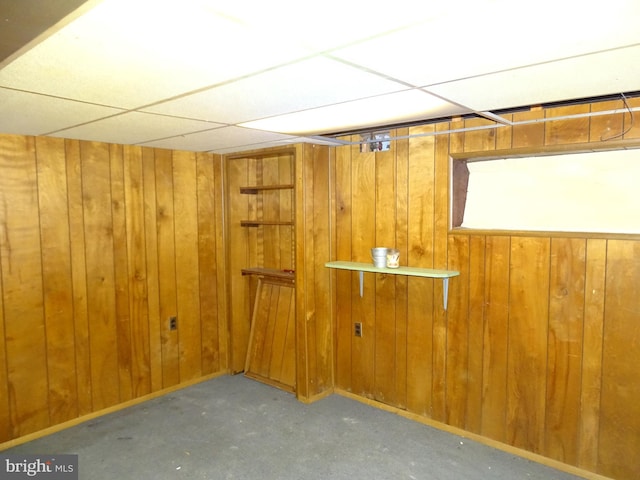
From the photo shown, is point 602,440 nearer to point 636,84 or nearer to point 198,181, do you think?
point 636,84

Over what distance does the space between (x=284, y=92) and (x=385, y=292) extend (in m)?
1.90

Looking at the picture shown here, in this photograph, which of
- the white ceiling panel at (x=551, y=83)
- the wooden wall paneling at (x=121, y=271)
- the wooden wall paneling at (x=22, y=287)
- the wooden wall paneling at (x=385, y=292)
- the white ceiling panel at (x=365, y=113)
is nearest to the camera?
the white ceiling panel at (x=551, y=83)

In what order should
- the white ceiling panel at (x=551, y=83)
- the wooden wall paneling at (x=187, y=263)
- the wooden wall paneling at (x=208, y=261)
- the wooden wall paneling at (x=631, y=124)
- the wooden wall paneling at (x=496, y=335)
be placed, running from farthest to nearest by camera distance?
the wooden wall paneling at (x=208, y=261), the wooden wall paneling at (x=187, y=263), the wooden wall paneling at (x=496, y=335), the wooden wall paneling at (x=631, y=124), the white ceiling panel at (x=551, y=83)

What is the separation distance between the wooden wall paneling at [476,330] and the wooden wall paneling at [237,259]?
7.22ft

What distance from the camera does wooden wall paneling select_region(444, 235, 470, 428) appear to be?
2836mm

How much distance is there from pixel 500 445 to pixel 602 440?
0.59 meters

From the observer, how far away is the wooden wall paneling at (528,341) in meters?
2.54

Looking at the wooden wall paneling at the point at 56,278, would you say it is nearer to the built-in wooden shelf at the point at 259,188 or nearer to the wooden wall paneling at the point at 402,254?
the built-in wooden shelf at the point at 259,188

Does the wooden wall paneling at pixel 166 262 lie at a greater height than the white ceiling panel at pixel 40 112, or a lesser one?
lesser

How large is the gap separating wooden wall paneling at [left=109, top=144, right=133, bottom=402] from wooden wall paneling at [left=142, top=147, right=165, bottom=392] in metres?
0.18

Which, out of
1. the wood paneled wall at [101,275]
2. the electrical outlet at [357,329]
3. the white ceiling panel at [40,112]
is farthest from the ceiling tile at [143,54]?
the electrical outlet at [357,329]

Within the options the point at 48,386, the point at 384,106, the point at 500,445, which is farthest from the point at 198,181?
the point at 500,445

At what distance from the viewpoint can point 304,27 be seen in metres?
1.19

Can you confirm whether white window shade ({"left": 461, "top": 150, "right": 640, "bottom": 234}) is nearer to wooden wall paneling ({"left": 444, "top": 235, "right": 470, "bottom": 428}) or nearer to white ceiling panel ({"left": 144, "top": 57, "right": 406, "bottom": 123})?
wooden wall paneling ({"left": 444, "top": 235, "right": 470, "bottom": 428})
